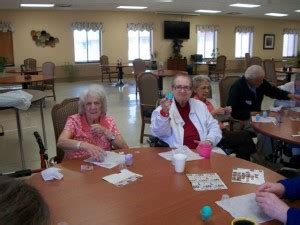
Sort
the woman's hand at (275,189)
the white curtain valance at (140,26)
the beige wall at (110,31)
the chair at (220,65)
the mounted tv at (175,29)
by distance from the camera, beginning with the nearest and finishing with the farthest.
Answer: the woman's hand at (275,189) < the beige wall at (110,31) < the chair at (220,65) < the white curtain valance at (140,26) < the mounted tv at (175,29)

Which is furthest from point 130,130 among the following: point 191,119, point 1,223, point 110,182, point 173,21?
point 173,21

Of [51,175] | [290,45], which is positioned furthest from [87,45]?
[51,175]

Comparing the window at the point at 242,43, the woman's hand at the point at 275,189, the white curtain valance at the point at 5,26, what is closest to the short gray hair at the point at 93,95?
the woman's hand at the point at 275,189

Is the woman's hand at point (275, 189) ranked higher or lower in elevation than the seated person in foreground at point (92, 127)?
lower

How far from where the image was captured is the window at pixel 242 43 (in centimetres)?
1565

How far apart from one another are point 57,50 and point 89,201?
36.3ft

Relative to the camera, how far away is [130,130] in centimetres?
539

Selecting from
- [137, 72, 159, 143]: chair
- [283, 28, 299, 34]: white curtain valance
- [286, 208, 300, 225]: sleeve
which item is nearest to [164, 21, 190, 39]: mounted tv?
[283, 28, 299, 34]: white curtain valance

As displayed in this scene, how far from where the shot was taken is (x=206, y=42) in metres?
14.9

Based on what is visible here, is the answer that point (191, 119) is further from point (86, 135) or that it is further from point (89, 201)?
point (89, 201)

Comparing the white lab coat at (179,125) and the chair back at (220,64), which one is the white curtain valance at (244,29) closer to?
the chair back at (220,64)

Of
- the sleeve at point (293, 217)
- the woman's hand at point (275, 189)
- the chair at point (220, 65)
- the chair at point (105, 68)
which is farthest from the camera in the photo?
the chair at point (220, 65)

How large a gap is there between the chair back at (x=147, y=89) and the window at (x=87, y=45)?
8.18m

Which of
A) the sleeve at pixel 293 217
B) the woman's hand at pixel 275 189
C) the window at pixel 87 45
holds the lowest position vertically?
the sleeve at pixel 293 217
